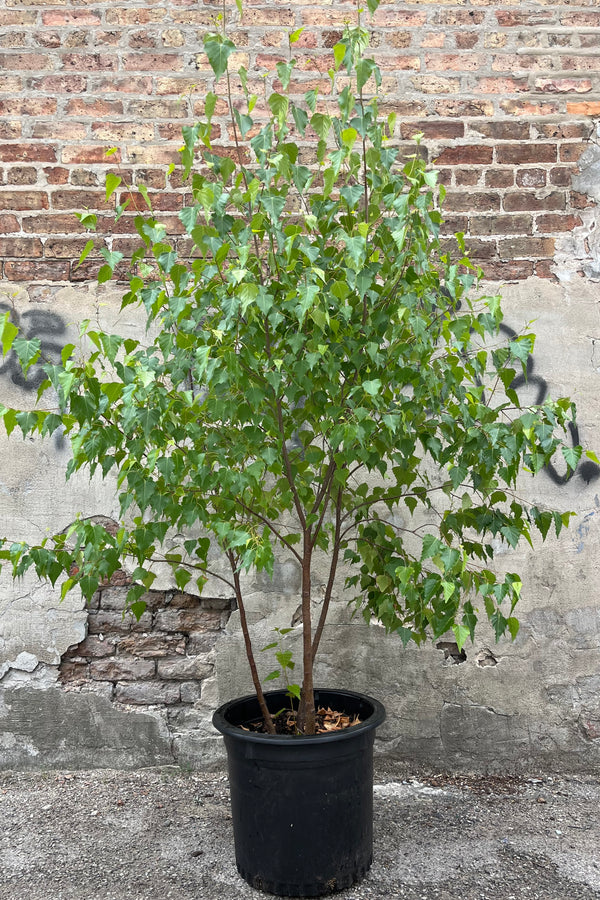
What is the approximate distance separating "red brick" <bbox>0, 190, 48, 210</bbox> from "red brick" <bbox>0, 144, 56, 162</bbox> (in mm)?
123

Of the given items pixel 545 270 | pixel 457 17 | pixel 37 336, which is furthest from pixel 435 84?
pixel 37 336

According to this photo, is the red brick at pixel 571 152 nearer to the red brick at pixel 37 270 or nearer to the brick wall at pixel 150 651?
the red brick at pixel 37 270

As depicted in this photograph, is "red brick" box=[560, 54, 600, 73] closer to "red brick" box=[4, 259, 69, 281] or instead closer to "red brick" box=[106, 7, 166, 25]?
"red brick" box=[106, 7, 166, 25]

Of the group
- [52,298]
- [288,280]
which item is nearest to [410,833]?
[288,280]

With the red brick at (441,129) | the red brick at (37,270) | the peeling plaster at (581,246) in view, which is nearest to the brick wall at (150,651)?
the red brick at (37,270)

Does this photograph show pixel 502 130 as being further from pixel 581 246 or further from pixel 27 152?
pixel 27 152

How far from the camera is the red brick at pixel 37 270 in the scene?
2.83m

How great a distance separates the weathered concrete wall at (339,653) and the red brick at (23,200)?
0.33 metres

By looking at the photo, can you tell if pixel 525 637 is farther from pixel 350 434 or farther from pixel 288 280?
pixel 288 280

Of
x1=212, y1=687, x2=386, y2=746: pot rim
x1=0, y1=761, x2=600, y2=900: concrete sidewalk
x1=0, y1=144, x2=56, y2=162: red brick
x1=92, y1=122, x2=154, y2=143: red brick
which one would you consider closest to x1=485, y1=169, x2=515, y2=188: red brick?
x1=92, y1=122, x2=154, y2=143: red brick

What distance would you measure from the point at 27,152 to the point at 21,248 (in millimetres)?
355

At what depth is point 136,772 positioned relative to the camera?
2.84 metres

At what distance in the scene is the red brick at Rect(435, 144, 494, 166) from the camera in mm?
2842

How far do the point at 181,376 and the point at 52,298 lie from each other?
3.84 feet
